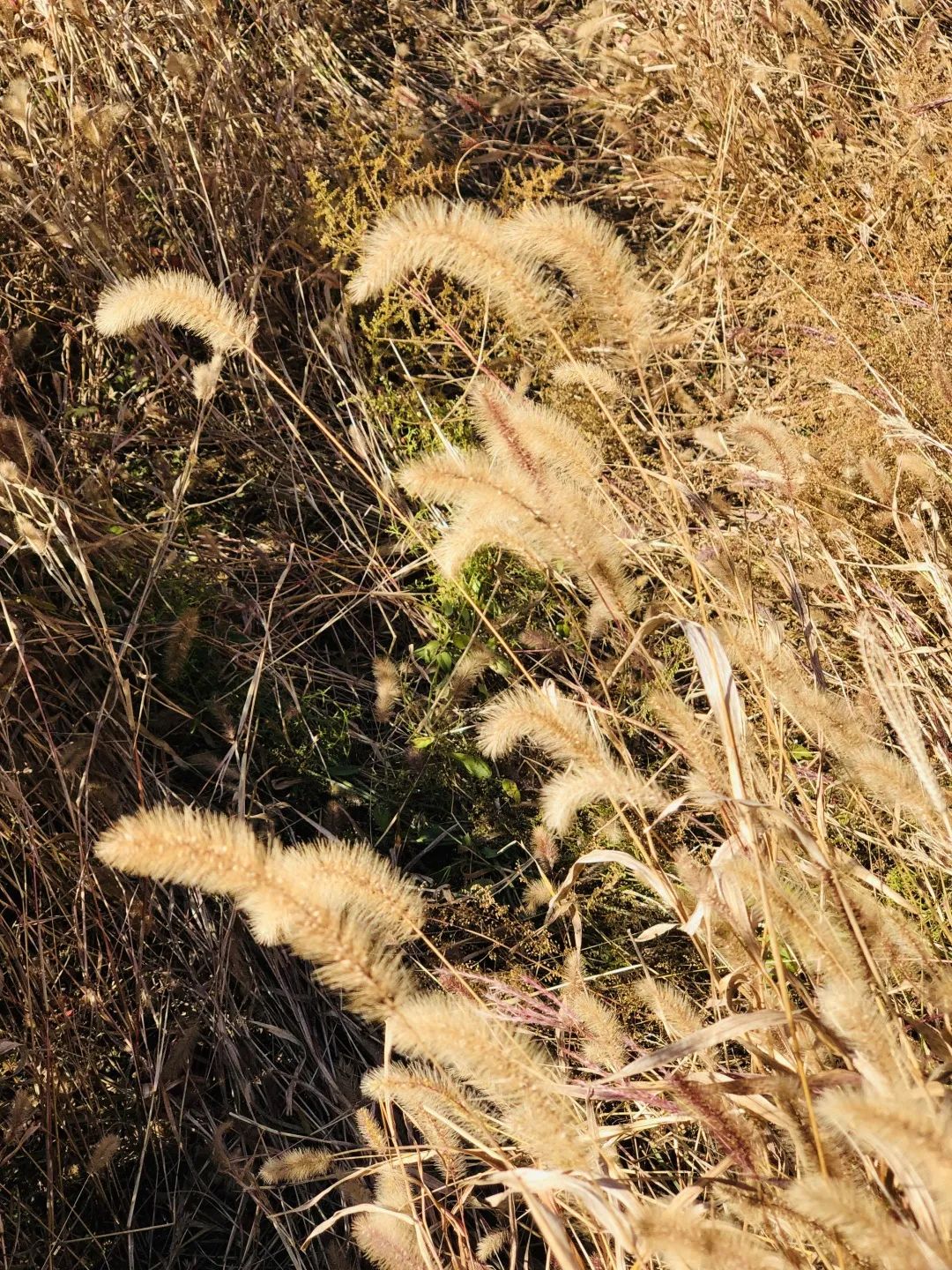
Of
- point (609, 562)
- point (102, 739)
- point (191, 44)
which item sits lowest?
point (102, 739)

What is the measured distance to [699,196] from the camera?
350 centimetres

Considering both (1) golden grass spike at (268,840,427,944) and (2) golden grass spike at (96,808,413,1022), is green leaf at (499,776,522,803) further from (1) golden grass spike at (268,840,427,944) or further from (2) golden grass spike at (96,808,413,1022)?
(2) golden grass spike at (96,808,413,1022)

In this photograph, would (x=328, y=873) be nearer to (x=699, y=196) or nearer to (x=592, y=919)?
(x=592, y=919)

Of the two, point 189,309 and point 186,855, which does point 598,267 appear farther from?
point 186,855

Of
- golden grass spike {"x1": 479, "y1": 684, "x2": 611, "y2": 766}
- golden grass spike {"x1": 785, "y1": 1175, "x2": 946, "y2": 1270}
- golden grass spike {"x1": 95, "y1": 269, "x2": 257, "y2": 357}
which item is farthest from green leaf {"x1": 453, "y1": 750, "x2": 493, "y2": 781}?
golden grass spike {"x1": 785, "y1": 1175, "x2": 946, "y2": 1270}

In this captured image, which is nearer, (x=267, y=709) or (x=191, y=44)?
(x=267, y=709)

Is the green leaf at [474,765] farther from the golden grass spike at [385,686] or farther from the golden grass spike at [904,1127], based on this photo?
the golden grass spike at [904,1127]

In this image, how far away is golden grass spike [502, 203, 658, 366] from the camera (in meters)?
1.54

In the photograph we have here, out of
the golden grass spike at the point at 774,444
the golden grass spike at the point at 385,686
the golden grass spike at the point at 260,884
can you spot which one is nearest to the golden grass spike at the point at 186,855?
the golden grass spike at the point at 260,884

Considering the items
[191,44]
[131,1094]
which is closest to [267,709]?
[131,1094]

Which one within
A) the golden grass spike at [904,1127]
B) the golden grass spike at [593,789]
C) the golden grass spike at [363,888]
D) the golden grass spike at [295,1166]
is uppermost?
the golden grass spike at [593,789]

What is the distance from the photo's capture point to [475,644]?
2650 mm

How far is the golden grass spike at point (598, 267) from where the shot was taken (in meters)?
1.54

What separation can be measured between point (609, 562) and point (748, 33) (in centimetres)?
261
